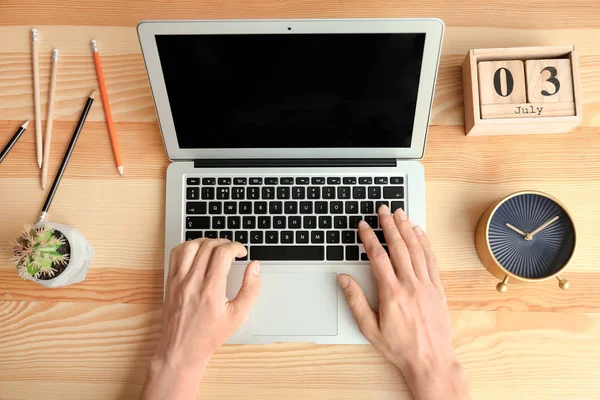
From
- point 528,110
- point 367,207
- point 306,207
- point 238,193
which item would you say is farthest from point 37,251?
point 528,110

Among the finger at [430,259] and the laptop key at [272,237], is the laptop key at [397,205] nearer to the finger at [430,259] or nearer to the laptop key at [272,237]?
the finger at [430,259]

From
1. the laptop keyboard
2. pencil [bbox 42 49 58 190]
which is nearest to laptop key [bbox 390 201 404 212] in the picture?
the laptop keyboard

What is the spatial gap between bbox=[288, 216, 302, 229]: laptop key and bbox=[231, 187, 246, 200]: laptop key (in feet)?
0.30

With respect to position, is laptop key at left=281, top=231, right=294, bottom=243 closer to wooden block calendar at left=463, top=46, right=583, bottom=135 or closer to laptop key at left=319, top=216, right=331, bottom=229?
laptop key at left=319, top=216, right=331, bottom=229

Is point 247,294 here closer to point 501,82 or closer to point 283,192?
point 283,192

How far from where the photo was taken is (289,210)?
0.77 meters

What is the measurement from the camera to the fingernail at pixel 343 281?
0.73 metres

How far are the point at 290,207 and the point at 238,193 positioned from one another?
0.31 feet

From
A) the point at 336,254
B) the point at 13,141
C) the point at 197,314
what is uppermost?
the point at 13,141

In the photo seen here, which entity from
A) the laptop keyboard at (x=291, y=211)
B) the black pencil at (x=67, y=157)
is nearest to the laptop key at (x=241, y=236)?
the laptop keyboard at (x=291, y=211)

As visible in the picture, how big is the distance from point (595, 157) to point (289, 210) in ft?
1.84

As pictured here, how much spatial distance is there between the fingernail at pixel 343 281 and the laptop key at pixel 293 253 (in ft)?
0.15

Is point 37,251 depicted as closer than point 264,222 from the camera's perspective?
Yes

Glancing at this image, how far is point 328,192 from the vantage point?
0.77 m
